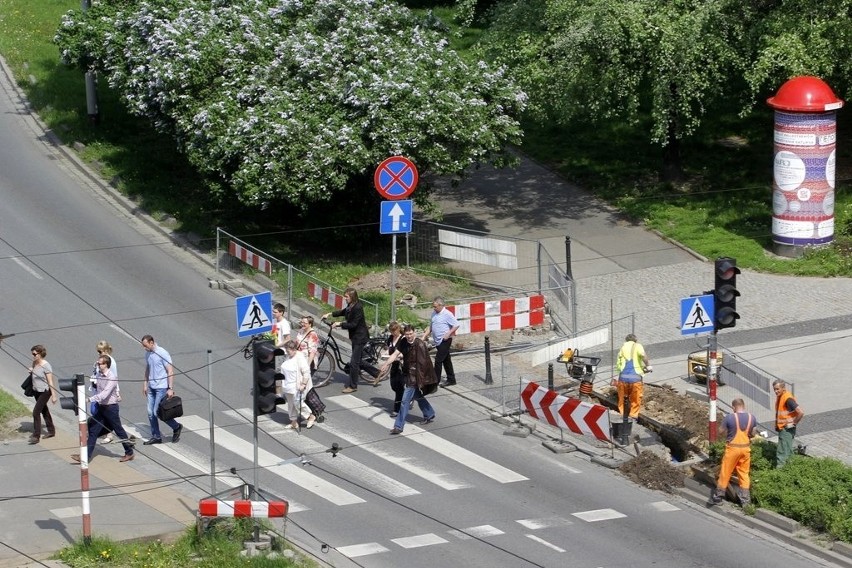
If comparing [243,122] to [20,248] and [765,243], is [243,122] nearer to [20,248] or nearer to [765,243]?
[20,248]

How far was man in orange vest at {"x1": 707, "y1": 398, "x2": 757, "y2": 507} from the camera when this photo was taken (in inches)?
688

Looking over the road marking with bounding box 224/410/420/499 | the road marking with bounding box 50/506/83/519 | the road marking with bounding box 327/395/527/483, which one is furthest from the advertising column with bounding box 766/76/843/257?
the road marking with bounding box 50/506/83/519

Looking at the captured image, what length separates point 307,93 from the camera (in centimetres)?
2798

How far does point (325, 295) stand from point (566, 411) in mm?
6403

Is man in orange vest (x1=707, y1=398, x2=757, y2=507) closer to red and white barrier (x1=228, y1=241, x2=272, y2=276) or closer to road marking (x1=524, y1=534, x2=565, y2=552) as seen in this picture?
road marking (x1=524, y1=534, x2=565, y2=552)

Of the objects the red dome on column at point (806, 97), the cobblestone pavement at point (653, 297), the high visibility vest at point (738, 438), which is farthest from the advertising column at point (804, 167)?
the high visibility vest at point (738, 438)

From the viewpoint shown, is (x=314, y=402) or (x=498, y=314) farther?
(x=498, y=314)

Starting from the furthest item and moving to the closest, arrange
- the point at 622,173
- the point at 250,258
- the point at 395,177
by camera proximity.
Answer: the point at 622,173
the point at 250,258
the point at 395,177

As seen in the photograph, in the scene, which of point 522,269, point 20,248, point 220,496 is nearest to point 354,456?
point 220,496

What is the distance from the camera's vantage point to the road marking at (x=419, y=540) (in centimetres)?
1633

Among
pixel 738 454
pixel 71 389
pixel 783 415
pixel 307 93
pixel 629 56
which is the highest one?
pixel 629 56

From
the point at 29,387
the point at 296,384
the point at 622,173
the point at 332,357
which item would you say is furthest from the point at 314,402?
the point at 622,173

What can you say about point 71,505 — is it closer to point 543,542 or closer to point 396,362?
point 396,362

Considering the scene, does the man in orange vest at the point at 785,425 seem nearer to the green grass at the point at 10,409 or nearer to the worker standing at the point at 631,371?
the worker standing at the point at 631,371
